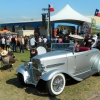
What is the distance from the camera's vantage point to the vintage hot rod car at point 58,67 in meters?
5.33

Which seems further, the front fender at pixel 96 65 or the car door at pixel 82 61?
the front fender at pixel 96 65

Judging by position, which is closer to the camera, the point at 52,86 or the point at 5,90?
the point at 52,86

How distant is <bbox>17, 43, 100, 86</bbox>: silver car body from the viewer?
5513 mm

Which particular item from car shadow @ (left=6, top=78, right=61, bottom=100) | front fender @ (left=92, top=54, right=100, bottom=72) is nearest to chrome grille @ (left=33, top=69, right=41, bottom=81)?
car shadow @ (left=6, top=78, right=61, bottom=100)

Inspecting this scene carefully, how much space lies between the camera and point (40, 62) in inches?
217

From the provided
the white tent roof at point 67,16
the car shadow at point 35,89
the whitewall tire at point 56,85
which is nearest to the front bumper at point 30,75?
the car shadow at point 35,89

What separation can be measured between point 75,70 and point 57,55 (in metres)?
0.93

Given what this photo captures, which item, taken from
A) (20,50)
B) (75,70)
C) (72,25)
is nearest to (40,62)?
(75,70)

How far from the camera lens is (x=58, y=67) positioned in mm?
5754

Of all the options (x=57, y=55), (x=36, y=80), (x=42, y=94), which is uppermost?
(x=57, y=55)

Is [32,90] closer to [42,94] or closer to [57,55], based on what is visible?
[42,94]

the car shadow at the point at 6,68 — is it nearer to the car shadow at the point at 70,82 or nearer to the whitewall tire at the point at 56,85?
the car shadow at the point at 70,82

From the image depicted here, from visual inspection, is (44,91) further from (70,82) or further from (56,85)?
(70,82)

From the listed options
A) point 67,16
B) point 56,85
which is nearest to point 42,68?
point 56,85
